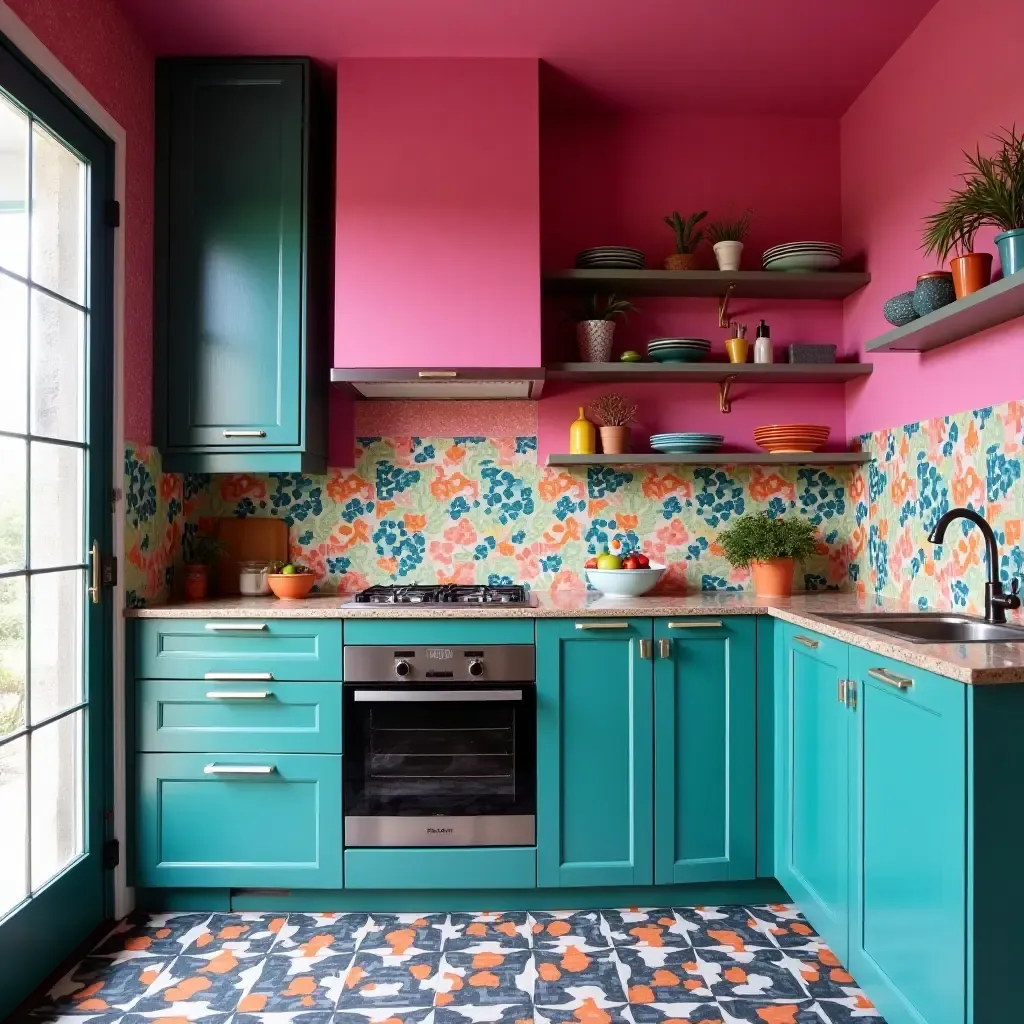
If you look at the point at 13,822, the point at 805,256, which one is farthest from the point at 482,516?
the point at 13,822

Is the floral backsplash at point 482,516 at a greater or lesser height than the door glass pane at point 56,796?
greater

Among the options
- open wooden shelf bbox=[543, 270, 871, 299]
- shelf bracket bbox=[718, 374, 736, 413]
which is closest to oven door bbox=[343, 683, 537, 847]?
shelf bracket bbox=[718, 374, 736, 413]

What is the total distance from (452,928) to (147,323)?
86.2 inches

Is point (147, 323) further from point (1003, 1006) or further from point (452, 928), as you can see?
point (1003, 1006)

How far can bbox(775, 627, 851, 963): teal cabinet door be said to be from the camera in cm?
202

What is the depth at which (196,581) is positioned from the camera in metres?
2.81

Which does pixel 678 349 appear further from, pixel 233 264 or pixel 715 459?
pixel 233 264

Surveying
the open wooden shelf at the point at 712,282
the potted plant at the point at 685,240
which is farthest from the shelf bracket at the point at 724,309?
the potted plant at the point at 685,240

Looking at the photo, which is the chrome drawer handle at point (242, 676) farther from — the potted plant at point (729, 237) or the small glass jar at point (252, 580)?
the potted plant at point (729, 237)

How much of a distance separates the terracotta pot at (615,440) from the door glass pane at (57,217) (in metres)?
1.76

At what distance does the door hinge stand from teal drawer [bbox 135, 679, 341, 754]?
0.28m

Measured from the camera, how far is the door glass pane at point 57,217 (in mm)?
2072

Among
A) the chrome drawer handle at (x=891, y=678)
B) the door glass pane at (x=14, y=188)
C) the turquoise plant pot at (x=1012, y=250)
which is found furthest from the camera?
the door glass pane at (x=14, y=188)

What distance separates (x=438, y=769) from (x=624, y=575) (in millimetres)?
907
